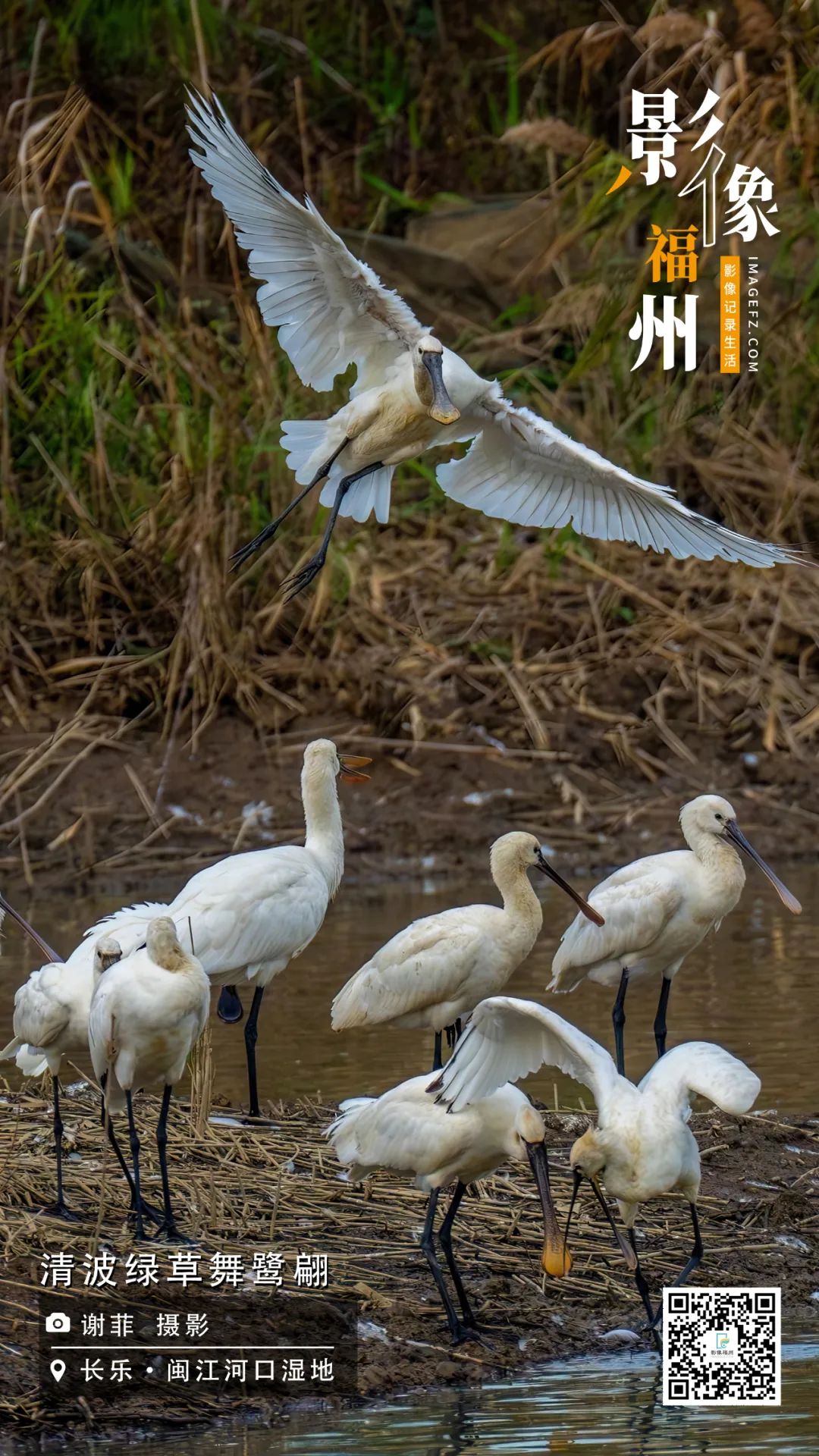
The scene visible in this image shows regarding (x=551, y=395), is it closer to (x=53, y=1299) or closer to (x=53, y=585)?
(x=53, y=585)

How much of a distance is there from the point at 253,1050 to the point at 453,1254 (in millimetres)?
1726

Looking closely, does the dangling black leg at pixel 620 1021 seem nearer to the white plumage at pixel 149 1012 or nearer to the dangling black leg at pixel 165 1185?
the dangling black leg at pixel 165 1185

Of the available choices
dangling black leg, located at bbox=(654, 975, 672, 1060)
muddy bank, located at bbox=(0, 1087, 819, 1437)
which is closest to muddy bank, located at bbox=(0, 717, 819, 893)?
dangling black leg, located at bbox=(654, 975, 672, 1060)

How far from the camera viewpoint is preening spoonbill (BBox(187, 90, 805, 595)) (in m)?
7.75

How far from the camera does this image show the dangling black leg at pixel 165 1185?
5914 mm

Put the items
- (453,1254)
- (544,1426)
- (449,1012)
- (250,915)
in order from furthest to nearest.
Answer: (250,915) → (449,1012) → (453,1254) → (544,1426)

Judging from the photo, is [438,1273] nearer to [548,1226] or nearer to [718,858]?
[548,1226]

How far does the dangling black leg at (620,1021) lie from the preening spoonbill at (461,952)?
35.3 inches

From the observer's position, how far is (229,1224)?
19.8ft

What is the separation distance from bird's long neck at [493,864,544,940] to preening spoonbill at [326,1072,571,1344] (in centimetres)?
105

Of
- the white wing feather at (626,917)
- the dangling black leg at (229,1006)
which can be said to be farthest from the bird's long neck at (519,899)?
the dangling black leg at (229,1006)

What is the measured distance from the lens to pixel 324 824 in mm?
8109

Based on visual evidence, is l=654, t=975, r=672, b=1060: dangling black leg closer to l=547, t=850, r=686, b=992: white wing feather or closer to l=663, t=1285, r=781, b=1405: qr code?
l=547, t=850, r=686, b=992: white wing feather

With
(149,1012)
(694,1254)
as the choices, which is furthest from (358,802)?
(694,1254)
